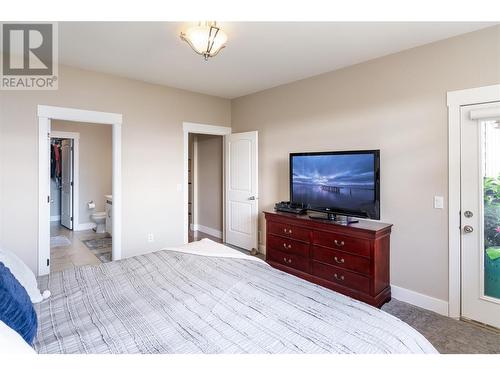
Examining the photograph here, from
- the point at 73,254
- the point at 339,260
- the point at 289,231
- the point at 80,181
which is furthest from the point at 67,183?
the point at 339,260

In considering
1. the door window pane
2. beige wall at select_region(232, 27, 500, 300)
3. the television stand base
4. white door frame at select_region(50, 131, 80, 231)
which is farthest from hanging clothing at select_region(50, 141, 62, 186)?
the door window pane

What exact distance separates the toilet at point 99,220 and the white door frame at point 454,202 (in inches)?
225

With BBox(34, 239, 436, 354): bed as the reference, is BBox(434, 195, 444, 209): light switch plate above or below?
above

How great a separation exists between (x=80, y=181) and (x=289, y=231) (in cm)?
509

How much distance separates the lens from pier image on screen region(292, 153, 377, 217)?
2.79 m

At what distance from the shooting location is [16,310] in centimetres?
109

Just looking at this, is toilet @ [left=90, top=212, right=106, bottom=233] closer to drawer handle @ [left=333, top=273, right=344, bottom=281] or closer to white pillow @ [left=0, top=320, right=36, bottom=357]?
drawer handle @ [left=333, top=273, right=344, bottom=281]

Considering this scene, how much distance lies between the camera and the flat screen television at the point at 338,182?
2.76 metres

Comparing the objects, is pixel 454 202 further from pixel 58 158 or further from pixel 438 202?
pixel 58 158

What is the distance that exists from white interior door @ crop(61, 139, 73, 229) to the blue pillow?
5.47 m
